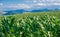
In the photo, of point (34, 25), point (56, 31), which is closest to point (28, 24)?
point (34, 25)

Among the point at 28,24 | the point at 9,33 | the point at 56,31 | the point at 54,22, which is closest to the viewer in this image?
the point at 9,33

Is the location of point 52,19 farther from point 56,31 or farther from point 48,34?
point 48,34

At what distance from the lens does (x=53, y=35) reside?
11.4m

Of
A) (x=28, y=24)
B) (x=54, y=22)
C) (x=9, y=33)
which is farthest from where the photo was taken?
(x=54, y=22)

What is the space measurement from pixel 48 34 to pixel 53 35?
3.34 ft

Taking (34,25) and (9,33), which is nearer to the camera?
(9,33)

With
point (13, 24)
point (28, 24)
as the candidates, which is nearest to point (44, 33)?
point (28, 24)

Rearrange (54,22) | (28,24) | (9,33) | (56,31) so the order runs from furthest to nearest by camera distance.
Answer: (54,22) < (56,31) < (28,24) < (9,33)

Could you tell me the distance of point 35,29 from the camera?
10.6 meters

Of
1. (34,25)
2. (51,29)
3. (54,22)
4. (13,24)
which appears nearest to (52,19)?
(54,22)

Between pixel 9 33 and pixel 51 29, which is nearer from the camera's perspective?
pixel 9 33

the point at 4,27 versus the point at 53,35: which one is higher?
the point at 4,27

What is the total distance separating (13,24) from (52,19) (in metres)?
3.17

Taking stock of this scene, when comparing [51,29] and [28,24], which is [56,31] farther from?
[28,24]
